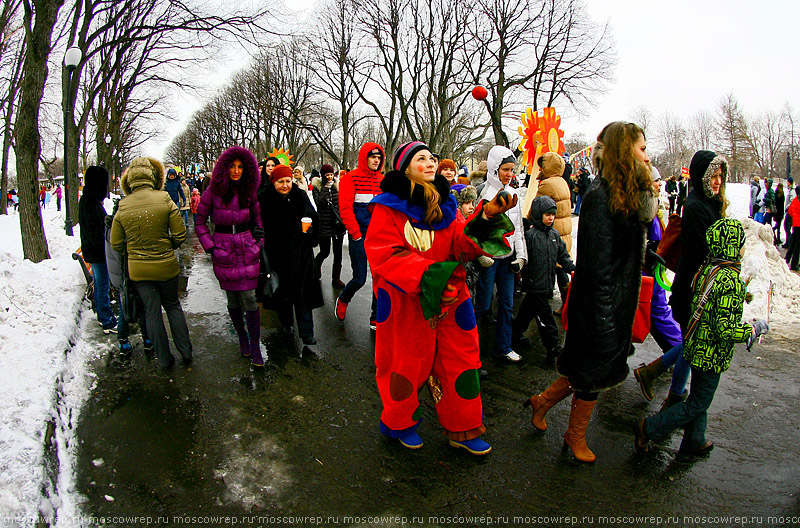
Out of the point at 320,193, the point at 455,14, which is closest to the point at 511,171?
the point at 320,193

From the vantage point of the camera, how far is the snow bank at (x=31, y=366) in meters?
2.58

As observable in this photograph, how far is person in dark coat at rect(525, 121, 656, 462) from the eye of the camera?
2730 millimetres

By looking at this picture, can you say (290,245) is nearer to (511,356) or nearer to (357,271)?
(357,271)

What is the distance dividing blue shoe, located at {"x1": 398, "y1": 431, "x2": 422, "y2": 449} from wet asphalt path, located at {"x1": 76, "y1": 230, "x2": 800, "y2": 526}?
60mm

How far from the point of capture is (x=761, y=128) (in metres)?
51.7

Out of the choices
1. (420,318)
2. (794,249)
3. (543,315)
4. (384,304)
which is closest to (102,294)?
(384,304)

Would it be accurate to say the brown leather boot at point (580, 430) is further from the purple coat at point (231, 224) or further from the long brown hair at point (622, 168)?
the purple coat at point (231, 224)

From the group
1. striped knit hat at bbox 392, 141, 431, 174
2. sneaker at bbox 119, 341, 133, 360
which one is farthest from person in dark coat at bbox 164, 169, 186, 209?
striped knit hat at bbox 392, 141, 431, 174

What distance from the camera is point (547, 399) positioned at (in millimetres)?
3336

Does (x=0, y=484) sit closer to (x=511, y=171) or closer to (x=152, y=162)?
(x=152, y=162)

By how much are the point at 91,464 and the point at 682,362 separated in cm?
414

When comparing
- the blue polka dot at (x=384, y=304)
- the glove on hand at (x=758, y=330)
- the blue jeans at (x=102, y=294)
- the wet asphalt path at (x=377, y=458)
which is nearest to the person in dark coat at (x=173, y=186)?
the blue jeans at (x=102, y=294)

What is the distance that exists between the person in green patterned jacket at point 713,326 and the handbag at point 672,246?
65cm

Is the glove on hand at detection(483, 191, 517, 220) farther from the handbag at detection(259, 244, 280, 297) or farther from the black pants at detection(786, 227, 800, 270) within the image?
the black pants at detection(786, 227, 800, 270)
